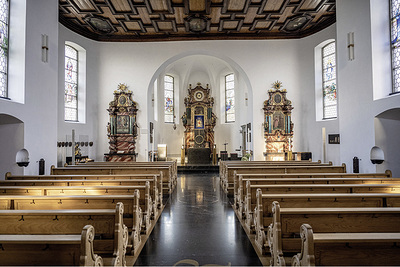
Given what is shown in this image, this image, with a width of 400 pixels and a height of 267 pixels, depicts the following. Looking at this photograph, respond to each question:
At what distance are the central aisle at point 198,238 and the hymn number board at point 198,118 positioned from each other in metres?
11.2

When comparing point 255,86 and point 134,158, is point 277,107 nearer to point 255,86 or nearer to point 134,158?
point 255,86

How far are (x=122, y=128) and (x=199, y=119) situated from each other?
260 inches

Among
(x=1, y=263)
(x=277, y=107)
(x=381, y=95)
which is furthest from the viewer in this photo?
(x=277, y=107)

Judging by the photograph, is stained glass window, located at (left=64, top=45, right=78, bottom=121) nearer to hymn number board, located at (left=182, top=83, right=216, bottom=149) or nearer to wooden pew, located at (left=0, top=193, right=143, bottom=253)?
hymn number board, located at (left=182, top=83, right=216, bottom=149)

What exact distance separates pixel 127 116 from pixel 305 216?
10970mm

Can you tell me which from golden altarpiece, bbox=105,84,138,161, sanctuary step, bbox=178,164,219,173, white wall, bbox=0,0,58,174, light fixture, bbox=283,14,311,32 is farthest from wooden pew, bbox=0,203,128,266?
light fixture, bbox=283,14,311,32

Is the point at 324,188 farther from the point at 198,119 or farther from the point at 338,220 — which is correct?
the point at 198,119

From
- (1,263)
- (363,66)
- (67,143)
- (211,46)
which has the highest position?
(211,46)

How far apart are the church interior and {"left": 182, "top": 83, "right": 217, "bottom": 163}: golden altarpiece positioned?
0.08 metres

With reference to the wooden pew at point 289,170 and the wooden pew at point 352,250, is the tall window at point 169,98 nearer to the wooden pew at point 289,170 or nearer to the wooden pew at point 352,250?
the wooden pew at point 289,170

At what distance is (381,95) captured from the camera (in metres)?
6.95

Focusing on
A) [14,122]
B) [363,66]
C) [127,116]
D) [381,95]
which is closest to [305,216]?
[381,95]

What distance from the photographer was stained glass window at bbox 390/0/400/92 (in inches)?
268

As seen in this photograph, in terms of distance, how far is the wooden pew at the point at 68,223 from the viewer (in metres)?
2.67
